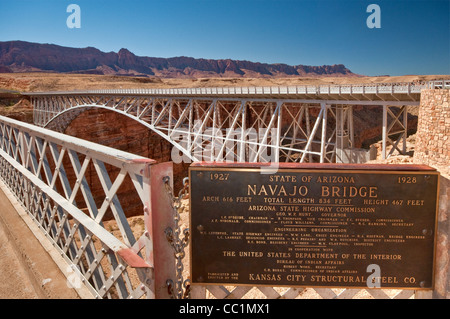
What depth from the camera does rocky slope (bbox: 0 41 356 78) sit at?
152m

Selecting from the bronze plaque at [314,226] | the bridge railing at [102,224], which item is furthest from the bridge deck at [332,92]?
the bridge railing at [102,224]

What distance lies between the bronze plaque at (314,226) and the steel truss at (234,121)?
980cm

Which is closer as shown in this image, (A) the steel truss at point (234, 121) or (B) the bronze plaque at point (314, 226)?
(B) the bronze plaque at point (314, 226)

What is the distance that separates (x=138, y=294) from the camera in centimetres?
279

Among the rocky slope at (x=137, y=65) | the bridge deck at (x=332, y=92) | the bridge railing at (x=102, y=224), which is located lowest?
the bridge railing at (x=102, y=224)

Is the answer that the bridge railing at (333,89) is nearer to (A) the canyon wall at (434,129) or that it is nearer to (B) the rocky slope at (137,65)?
(A) the canyon wall at (434,129)

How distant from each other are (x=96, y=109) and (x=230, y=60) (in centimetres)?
16187

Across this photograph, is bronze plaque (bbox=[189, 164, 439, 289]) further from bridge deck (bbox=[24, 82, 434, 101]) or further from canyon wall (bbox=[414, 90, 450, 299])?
bridge deck (bbox=[24, 82, 434, 101])

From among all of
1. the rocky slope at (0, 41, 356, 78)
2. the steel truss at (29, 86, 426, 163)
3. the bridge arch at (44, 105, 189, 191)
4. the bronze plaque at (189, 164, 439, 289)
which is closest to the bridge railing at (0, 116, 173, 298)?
the bronze plaque at (189, 164, 439, 289)

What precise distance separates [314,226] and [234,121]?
1342cm

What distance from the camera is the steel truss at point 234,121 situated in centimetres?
1381

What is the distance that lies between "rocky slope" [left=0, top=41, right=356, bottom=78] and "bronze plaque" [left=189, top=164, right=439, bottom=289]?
164643 millimetres
